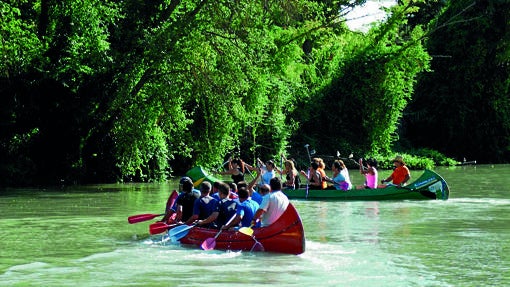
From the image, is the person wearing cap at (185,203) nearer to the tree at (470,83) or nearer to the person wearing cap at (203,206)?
the person wearing cap at (203,206)

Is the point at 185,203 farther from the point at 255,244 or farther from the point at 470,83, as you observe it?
the point at 470,83

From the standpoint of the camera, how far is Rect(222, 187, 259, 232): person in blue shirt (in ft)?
53.4

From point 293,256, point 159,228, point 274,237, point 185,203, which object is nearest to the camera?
point 293,256

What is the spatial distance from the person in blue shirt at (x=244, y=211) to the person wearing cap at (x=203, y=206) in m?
0.55

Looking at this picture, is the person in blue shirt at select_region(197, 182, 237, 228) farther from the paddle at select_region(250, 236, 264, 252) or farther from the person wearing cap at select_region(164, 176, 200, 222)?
the paddle at select_region(250, 236, 264, 252)

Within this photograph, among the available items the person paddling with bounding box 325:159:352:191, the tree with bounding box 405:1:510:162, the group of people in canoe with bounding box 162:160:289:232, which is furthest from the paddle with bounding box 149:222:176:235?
the tree with bounding box 405:1:510:162

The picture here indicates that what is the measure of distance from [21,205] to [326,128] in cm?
2493

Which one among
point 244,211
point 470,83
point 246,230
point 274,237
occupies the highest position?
point 470,83

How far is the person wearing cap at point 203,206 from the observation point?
55.1 feet

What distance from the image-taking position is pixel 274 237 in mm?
15578

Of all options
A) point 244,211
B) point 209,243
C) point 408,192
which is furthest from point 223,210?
point 408,192

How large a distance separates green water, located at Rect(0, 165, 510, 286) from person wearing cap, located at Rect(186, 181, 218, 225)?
640 millimetres

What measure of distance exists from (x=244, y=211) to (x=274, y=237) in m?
1.00

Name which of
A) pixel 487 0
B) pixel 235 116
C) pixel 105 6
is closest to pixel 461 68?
pixel 487 0
